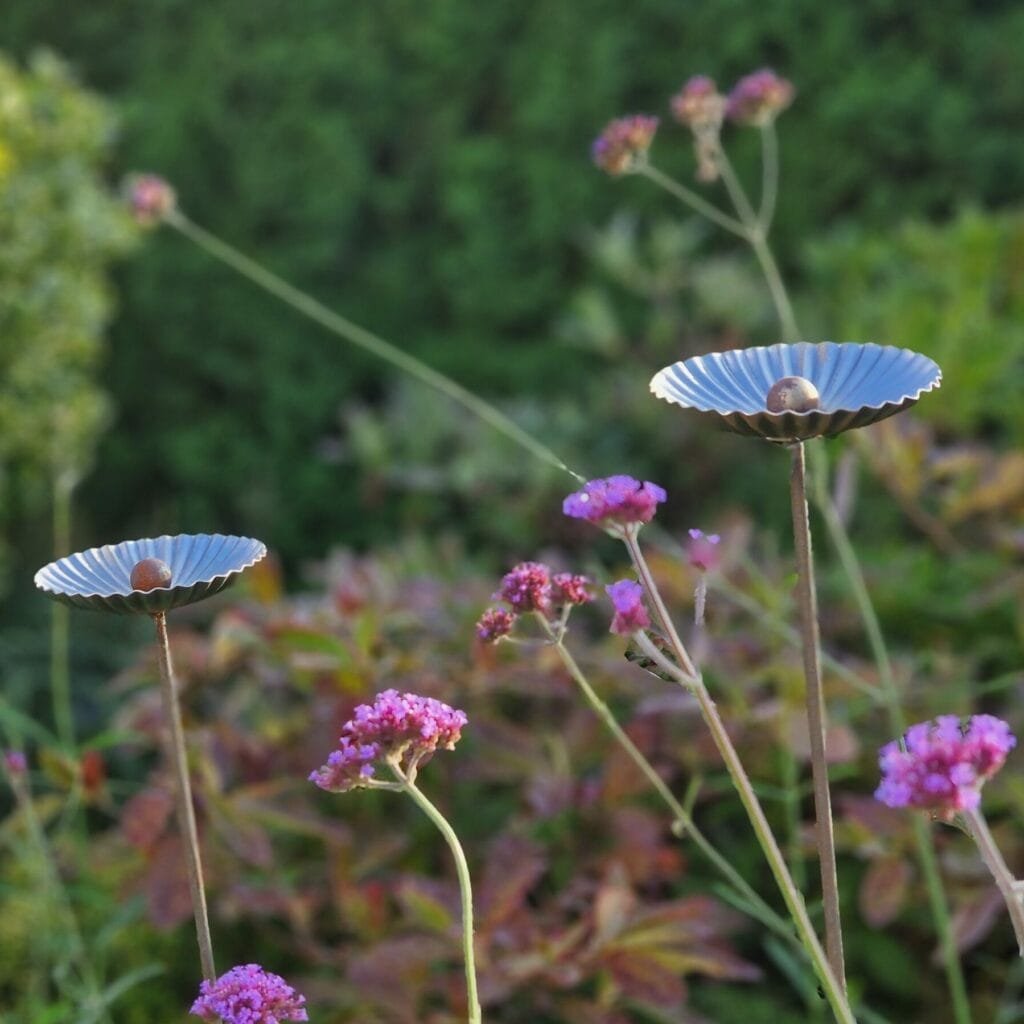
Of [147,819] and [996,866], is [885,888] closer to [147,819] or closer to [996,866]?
[147,819]

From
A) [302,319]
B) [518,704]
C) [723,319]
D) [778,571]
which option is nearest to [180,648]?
[518,704]

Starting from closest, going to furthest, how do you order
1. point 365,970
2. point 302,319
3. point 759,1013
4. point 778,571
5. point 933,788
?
point 933,788 → point 365,970 → point 759,1013 → point 778,571 → point 302,319

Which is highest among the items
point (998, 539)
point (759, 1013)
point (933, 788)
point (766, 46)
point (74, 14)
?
point (74, 14)

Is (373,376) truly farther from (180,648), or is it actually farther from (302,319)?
(180,648)

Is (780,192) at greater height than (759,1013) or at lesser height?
greater

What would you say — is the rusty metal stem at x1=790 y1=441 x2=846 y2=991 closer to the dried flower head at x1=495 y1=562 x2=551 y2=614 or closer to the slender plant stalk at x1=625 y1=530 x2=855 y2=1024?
the slender plant stalk at x1=625 y1=530 x2=855 y2=1024
